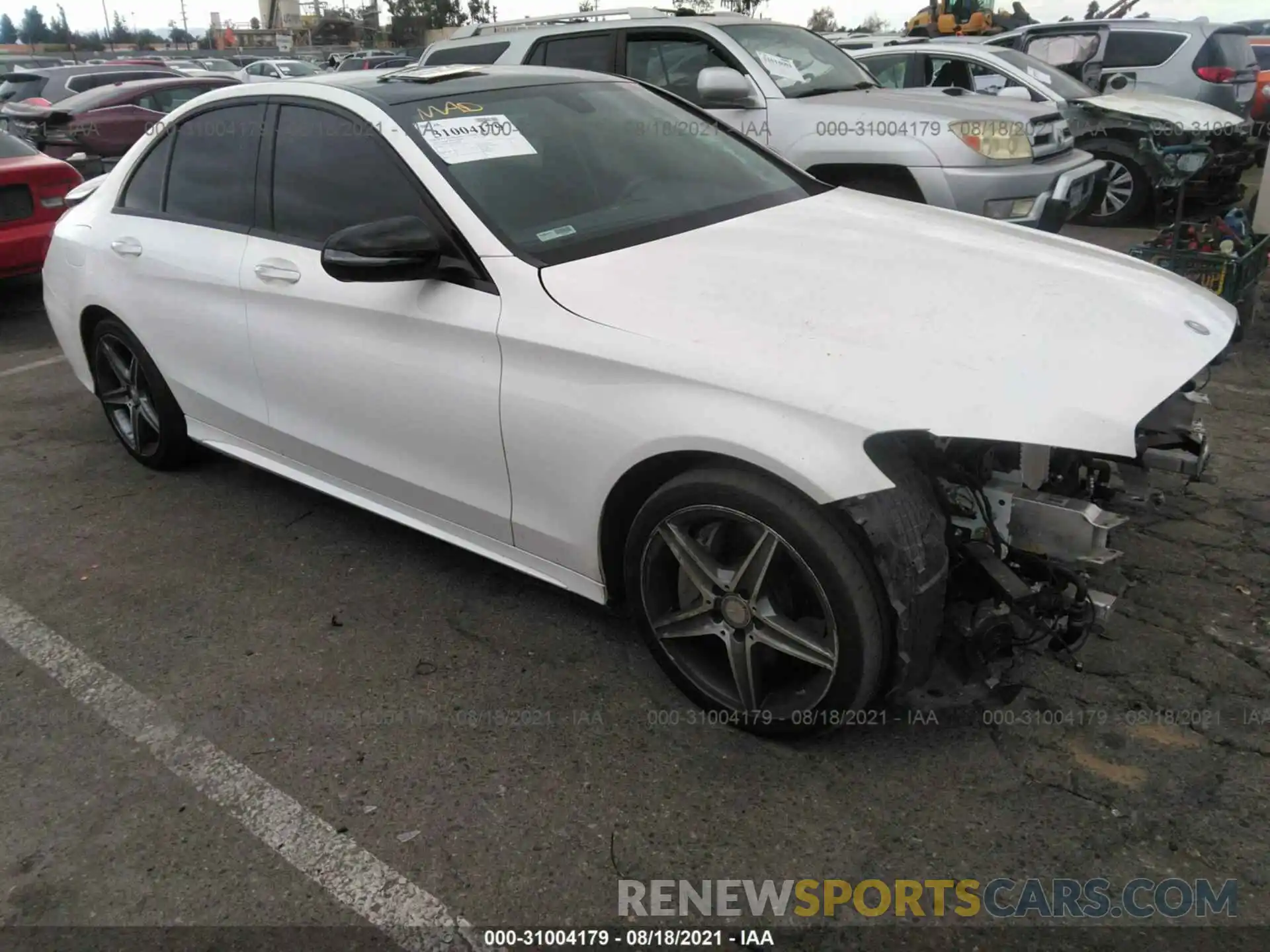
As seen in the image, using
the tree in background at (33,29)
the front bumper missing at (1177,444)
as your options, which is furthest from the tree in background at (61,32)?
the front bumper missing at (1177,444)

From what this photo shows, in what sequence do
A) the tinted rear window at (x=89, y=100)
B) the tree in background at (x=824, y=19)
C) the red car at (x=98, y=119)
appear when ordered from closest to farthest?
the red car at (x=98, y=119) → the tinted rear window at (x=89, y=100) → the tree in background at (x=824, y=19)

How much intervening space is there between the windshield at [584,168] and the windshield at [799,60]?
3248 mm

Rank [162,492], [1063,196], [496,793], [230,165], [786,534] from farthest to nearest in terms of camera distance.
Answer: [1063,196]
[162,492]
[230,165]
[496,793]
[786,534]

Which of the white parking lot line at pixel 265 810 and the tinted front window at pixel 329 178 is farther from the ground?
the tinted front window at pixel 329 178

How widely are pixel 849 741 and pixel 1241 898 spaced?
93 centimetres

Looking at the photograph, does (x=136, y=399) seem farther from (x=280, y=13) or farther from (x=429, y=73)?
(x=280, y=13)

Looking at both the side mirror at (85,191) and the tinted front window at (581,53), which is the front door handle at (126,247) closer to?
the side mirror at (85,191)

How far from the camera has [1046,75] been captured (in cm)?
932

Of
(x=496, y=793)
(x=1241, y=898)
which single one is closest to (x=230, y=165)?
(x=496, y=793)

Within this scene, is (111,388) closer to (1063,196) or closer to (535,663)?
(535,663)

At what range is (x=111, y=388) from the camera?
4.66 meters

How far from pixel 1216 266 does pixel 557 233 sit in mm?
3564

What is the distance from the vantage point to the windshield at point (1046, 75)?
9086 mm

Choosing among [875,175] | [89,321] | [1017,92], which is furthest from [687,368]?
[1017,92]
